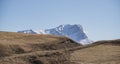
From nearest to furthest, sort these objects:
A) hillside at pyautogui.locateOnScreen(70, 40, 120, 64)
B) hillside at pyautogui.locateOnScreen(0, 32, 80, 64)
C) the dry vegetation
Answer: hillside at pyautogui.locateOnScreen(70, 40, 120, 64), the dry vegetation, hillside at pyautogui.locateOnScreen(0, 32, 80, 64)

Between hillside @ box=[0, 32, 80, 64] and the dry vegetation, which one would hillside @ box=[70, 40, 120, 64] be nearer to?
the dry vegetation

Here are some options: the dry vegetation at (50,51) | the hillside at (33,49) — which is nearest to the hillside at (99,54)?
the dry vegetation at (50,51)

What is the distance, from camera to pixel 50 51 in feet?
103

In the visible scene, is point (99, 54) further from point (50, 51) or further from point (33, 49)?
point (33, 49)

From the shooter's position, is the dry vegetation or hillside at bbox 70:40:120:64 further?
the dry vegetation

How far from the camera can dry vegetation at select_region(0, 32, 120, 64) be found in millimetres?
27902

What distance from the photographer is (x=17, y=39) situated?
37688 millimetres

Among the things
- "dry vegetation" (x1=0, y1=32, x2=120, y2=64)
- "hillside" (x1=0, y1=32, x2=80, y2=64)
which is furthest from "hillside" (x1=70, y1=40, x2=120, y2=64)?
"hillside" (x1=0, y1=32, x2=80, y2=64)

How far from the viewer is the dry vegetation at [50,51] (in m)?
27.9

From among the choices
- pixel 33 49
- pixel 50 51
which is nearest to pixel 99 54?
pixel 50 51

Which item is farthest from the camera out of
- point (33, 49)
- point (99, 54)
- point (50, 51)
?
point (33, 49)

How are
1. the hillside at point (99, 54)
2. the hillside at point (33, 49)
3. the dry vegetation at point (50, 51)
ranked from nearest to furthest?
the hillside at point (99, 54)
the dry vegetation at point (50, 51)
the hillside at point (33, 49)

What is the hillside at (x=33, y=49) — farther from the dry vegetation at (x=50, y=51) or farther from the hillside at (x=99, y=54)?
the hillside at (x=99, y=54)

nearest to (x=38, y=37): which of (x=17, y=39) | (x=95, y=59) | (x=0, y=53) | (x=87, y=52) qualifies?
(x=17, y=39)
